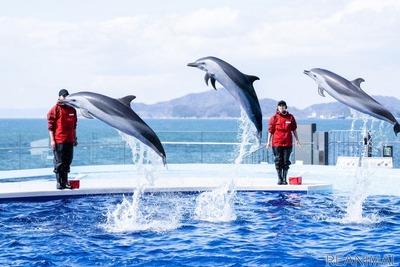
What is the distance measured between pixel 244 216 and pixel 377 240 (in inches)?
89.6

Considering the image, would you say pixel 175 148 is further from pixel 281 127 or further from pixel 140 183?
pixel 281 127

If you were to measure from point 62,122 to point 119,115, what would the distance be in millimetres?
3635

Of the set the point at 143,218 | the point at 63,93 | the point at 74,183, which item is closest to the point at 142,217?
the point at 143,218

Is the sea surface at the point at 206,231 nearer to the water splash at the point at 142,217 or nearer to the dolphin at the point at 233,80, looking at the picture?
the water splash at the point at 142,217

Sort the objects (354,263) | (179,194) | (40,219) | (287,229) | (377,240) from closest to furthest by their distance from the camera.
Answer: (354,263) < (377,240) < (287,229) < (40,219) < (179,194)

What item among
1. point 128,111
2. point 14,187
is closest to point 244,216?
point 128,111

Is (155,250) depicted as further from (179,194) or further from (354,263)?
(179,194)

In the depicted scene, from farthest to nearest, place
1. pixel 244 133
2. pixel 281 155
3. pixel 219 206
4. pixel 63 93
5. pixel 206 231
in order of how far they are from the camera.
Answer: pixel 281 155
pixel 244 133
pixel 63 93
pixel 219 206
pixel 206 231

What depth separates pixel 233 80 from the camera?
24.6 feet

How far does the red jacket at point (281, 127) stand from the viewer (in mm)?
12039

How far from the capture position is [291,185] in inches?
484

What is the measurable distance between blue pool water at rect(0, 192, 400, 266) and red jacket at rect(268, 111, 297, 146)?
52.3 inches

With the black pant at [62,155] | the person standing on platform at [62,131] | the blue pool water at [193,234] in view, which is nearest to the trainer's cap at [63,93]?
the person standing on platform at [62,131]

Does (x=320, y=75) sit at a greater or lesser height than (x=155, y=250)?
greater
